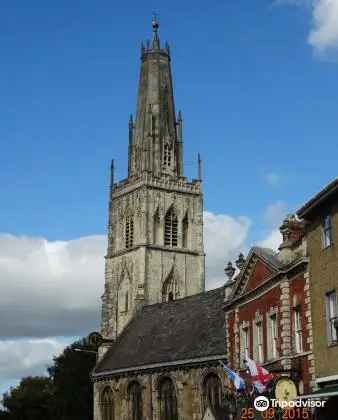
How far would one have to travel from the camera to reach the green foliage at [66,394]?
259ft

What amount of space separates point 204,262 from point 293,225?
54558 mm

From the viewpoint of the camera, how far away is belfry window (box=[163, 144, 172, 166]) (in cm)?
9669

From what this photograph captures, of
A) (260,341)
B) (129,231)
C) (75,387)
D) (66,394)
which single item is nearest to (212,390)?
(260,341)

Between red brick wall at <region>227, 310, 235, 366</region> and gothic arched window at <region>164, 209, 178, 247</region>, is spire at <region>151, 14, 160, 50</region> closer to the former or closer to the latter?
gothic arched window at <region>164, 209, 178, 247</region>

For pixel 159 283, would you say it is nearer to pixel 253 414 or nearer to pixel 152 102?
pixel 152 102

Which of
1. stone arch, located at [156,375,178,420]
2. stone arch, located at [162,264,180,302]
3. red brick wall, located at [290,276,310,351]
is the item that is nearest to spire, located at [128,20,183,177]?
stone arch, located at [162,264,180,302]

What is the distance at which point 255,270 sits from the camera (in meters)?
38.4

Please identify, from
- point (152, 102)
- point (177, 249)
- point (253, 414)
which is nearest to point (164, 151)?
point (152, 102)

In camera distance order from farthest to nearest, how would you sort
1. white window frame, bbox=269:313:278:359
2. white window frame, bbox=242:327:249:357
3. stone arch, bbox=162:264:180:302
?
stone arch, bbox=162:264:180:302 < white window frame, bbox=242:327:249:357 < white window frame, bbox=269:313:278:359

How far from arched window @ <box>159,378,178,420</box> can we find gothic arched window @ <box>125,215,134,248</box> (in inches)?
1407

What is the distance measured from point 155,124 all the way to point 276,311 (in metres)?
64.8

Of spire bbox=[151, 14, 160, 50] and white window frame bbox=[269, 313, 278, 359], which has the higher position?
spire bbox=[151, 14, 160, 50]

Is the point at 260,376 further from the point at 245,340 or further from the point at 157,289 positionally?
the point at 157,289

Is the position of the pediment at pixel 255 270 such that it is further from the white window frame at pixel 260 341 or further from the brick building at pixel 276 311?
the white window frame at pixel 260 341
